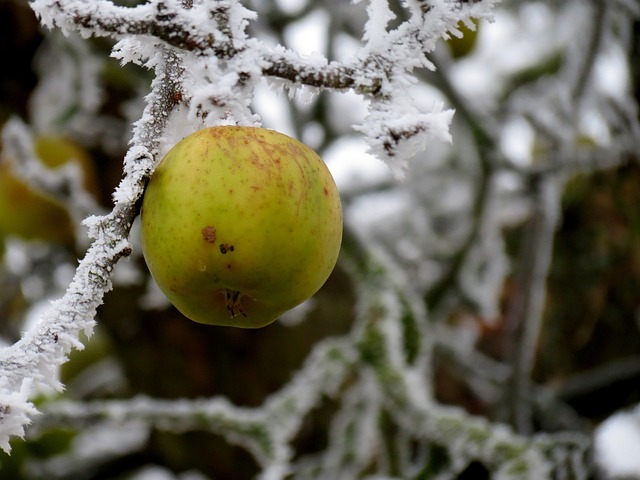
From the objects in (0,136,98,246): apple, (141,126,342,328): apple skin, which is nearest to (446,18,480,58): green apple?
(0,136,98,246): apple

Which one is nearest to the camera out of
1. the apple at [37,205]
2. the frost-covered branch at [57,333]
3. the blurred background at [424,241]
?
the frost-covered branch at [57,333]

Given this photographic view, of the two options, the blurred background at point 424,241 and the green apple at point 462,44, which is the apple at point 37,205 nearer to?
the blurred background at point 424,241

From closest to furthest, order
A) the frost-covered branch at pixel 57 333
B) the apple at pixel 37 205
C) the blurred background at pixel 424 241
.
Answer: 1. the frost-covered branch at pixel 57 333
2. the blurred background at pixel 424 241
3. the apple at pixel 37 205

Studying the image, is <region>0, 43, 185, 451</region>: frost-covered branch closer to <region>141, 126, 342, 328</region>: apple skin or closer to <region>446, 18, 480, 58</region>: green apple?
<region>141, 126, 342, 328</region>: apple skin

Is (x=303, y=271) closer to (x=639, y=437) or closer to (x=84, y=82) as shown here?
Answer: (x=84, y=82)

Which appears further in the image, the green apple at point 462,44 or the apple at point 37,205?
the green apple at point 462,44

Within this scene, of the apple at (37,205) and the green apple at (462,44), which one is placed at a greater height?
the green apple at (462,44)

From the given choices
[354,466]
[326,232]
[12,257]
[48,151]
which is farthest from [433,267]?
[326,232]

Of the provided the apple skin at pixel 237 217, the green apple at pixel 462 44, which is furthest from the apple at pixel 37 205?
the apple skin at pixel 237 217
